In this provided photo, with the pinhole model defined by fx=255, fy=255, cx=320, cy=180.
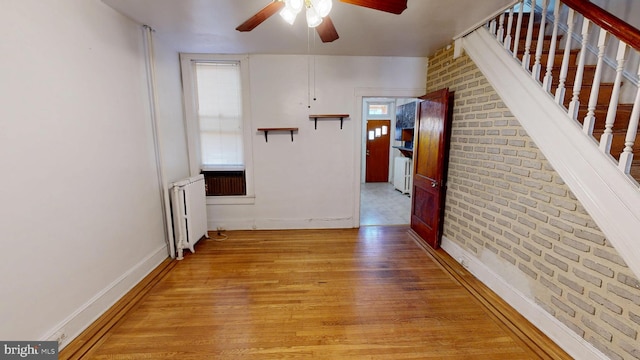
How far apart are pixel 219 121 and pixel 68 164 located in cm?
206

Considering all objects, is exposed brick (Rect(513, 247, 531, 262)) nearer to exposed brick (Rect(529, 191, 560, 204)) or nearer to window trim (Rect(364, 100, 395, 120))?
exposed brick (Rect(529, 191, 560, 204))

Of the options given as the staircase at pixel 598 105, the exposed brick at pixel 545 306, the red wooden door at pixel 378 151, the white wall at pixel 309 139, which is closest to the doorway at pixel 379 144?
the red wooden door at pixel 378 151

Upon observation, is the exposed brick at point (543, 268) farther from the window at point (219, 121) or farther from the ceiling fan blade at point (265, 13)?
the window at point (219, 121)

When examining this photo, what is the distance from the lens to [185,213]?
3.05 metres

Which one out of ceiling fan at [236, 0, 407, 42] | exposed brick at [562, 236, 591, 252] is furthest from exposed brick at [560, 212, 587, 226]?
ceiling fan at [236, 0, 407, 42]

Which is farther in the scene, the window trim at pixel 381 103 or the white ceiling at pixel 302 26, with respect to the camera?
the window trim at pixel 381 103

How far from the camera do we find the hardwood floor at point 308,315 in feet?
5.73

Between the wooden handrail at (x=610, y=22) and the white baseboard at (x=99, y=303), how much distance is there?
12.7 feet

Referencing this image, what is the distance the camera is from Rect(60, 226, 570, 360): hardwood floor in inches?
68.8

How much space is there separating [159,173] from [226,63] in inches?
70.5

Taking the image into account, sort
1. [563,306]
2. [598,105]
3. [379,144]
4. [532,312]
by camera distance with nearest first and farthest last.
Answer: [563,306] → [532,312] → [598,105] → [379,144]

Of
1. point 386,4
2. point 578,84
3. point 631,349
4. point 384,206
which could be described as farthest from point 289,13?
point 384,206

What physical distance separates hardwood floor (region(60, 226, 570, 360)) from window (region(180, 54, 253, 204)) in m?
1.18

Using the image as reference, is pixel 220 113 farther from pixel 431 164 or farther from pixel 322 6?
pixel 431 164
